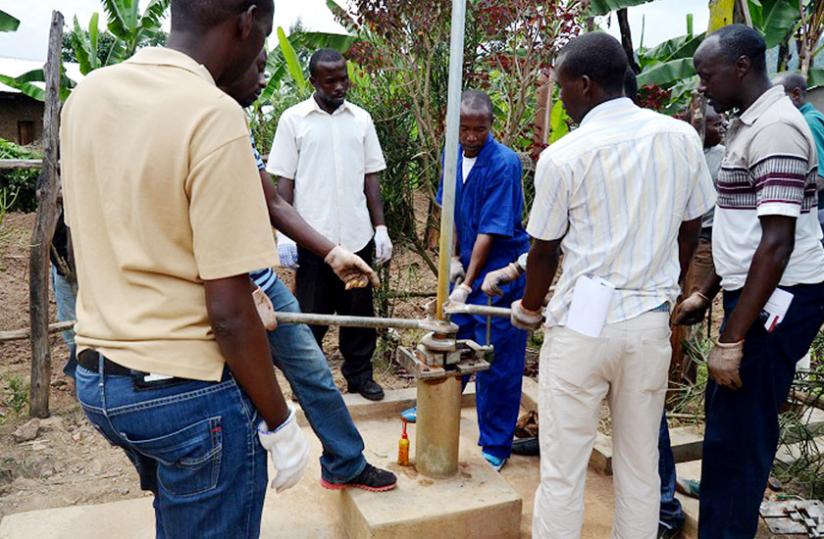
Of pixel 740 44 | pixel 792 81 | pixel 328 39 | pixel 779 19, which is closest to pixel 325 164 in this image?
pixel 740 44

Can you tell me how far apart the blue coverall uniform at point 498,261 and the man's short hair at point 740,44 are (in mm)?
1108

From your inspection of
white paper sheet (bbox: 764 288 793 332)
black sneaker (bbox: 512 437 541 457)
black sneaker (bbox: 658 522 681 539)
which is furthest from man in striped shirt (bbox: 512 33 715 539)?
black sneaker (bbox: 512 437 541 457)

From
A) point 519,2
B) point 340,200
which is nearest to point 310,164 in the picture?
point 340,200

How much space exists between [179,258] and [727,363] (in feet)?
5.53

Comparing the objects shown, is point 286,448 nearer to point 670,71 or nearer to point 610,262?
point 610,262

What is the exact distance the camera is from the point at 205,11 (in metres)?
1.35

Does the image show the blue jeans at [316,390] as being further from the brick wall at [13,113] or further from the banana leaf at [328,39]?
the brick wall at [13,113]

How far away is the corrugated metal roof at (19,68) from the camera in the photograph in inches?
550

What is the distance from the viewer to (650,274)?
82.7 inches

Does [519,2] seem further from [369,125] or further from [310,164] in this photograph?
[310,164]

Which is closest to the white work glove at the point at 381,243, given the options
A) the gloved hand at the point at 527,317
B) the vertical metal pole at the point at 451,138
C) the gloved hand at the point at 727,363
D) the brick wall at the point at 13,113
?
the vertical metal pole at the point at 451,138

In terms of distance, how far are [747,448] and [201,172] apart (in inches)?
75.5

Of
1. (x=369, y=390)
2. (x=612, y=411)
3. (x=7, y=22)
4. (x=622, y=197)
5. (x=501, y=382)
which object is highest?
(x=7, y=22)

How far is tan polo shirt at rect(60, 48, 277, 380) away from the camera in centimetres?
125
